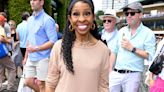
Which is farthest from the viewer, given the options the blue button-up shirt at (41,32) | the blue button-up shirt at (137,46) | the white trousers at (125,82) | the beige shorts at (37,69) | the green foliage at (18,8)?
the green foliage at (18,8)

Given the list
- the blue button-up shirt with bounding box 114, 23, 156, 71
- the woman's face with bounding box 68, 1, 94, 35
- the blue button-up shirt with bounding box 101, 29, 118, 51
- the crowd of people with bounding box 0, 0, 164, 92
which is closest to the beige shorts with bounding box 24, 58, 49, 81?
the crowd of people with bounding box 0, 0, 164, 92

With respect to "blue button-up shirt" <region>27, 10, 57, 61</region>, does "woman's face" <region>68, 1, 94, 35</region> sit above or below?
above

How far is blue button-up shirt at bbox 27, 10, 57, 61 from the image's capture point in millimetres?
5934

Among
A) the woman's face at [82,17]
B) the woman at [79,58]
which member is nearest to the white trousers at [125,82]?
the woman at [79,58]

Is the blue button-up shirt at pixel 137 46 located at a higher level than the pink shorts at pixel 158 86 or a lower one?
higher

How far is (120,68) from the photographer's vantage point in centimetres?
552

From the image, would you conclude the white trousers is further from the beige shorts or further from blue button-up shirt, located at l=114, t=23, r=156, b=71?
the beige shorts

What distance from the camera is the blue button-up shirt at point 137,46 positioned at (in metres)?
5.32

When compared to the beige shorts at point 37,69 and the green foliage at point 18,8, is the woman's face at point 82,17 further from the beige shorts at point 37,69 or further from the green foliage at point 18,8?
the green foliage at point 18,8

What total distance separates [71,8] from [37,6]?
2.79 metres

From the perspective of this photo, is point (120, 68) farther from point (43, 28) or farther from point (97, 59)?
point (97, 59)

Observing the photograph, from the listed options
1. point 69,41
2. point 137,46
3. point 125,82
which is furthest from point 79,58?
point 125,82

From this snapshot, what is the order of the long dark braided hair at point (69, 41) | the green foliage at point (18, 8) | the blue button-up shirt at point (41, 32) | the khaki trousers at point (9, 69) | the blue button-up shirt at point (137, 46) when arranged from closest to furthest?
the long dark braided hair at point (69, 41)
the blue button-up shirt at point (137, 46)
the blue button-up shirt at point (41, 32)
the khaki trousers at point (9, 69)
the green foliage at point (18, 8)

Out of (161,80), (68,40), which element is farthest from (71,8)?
(161,80)
